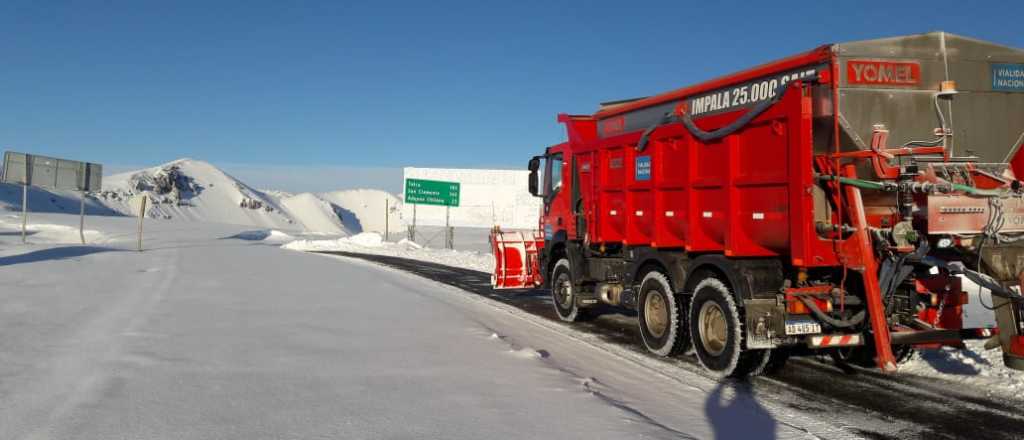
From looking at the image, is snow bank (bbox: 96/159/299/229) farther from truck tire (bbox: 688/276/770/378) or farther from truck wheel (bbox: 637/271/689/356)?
truck tire (bbox: 688/276/770/378)

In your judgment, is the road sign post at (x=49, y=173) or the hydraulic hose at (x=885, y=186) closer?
the hydraulic hose at (x=885, y=186)

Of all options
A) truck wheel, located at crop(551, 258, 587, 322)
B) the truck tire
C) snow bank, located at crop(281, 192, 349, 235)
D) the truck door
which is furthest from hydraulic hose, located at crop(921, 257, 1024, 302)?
snow bank, located at crop(281, 192, 349, 235)

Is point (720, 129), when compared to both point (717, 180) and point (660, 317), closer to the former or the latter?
point (717, 180)

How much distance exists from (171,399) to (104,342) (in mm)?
2490

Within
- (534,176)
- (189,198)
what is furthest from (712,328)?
(189,198)

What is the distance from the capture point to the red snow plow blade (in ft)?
45.6

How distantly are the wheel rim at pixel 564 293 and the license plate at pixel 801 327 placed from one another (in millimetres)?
4884

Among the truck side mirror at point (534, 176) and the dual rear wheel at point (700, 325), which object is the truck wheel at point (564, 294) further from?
the dual rear wheel at point (700, 325)

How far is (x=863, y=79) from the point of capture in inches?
248

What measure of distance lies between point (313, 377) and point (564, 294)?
628cm

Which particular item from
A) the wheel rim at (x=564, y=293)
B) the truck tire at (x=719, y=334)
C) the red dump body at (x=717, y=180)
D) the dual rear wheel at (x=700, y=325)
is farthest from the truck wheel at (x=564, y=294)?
the truck tire at (x=719, y=334)

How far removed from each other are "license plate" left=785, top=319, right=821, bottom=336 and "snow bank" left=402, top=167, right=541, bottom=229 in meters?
38.3

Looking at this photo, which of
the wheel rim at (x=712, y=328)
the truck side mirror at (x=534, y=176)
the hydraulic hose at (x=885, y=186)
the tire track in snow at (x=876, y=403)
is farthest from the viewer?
the truck side mirror at (x=534, y=176)

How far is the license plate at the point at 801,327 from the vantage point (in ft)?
21.6
